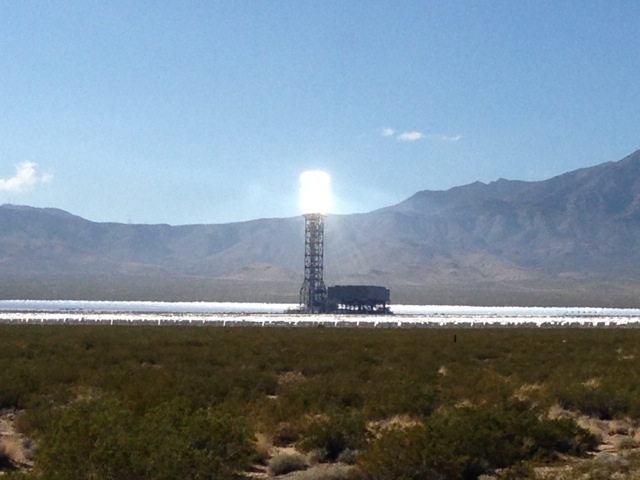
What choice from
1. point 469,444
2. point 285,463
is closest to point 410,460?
point 469,444

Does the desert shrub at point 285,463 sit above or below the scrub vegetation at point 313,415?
below

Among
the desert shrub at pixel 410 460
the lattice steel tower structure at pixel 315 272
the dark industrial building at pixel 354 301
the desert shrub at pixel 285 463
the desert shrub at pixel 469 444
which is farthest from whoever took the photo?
the dark industrial building at pixel 354 301

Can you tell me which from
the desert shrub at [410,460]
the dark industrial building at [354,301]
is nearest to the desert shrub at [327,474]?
the desert shrub at [410,460]

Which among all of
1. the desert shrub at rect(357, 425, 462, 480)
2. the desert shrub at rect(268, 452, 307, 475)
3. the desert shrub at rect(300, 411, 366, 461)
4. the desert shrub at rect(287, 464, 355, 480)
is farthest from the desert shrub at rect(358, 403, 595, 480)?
the desert shrub at rect(268, 452, 307, 475)

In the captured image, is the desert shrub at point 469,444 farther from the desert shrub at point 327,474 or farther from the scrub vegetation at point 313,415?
the desert shrub at point 327,474

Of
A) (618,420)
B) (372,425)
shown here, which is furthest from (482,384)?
(372,425)

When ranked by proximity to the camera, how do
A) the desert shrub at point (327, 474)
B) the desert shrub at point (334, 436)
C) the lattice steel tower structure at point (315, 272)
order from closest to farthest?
the desert shrub at point (327, 474), the desert shrub at point (334, 436), the lattice steel tower structure at point (315, 272)

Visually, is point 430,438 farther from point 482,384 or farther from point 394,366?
point 394,366

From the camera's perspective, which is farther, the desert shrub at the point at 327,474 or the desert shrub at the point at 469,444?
the desert shrub at the point at 327,474

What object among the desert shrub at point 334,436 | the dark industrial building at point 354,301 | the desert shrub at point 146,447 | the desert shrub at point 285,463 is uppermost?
the dark industrial building at point 354,301
